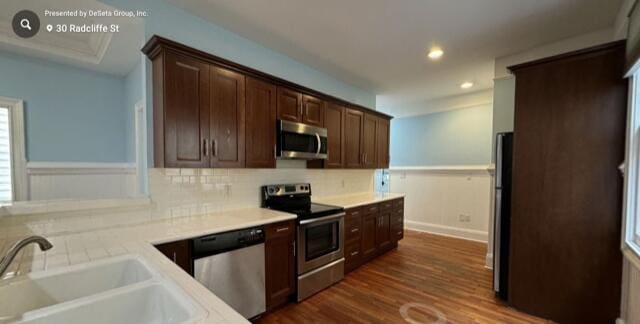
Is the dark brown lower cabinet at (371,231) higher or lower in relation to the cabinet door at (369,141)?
lower

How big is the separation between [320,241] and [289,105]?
1534 mm

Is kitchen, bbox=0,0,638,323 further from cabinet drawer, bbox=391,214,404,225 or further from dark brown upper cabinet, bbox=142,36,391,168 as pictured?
cabinet drawer, bbox=391,214,404,225

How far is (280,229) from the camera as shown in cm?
234

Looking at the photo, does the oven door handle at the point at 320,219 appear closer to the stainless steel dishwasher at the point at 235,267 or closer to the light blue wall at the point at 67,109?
the stainless steel dishwasher at the point at 235,267

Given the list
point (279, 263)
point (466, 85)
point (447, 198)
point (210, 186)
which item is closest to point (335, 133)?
point (210, 186)

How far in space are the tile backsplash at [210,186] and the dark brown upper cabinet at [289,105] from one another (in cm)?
67

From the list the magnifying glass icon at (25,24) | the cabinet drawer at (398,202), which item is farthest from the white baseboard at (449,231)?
the magnifying glass icon at (25,24)

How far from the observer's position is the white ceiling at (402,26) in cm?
212

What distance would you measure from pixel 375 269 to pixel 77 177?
4112 millimetres

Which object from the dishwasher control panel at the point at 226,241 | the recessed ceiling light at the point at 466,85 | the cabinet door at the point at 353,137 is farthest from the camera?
the recessed ceiling light at the point at 466,85

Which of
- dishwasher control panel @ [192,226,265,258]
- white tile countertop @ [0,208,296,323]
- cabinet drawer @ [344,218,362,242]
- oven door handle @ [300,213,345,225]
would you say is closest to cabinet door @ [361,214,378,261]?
cabinet drawer @ [344,218,362,242]

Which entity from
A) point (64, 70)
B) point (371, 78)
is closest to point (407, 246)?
point (371, 78)

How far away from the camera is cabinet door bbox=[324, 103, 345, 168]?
3.36 metres

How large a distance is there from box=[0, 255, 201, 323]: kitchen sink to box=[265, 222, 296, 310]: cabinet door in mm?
1133
